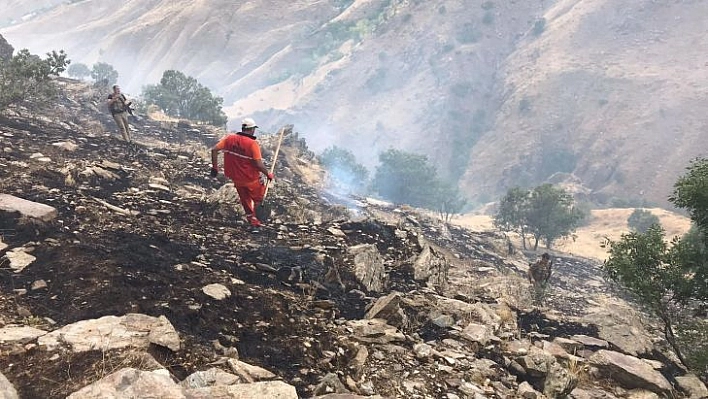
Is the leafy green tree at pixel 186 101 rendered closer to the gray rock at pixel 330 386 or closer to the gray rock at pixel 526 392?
the gray rock at pixel 330 386

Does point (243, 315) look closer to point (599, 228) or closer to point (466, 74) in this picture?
point (599, 228)

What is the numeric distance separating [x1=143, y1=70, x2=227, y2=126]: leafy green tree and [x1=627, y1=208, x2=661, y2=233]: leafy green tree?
1606 inches

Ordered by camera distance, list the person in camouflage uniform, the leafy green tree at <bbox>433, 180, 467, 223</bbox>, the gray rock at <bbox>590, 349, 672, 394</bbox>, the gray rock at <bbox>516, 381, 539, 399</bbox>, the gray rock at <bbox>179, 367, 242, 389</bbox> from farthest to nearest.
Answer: the leafy green tree at <bbox>433, 180, 467, 223</bbox>
the person in camouflage uniform
the gray rock at <bbox>590, 349, 672, 394</bbox>
the gray rock at <bbox>516, 381, 539, 399</bbox>
the gray rock at <bbox>179, 367, 242, 389</bbox>

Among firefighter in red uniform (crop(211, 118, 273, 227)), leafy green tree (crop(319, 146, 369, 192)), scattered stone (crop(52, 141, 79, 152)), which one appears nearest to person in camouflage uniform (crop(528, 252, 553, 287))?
firefighter in red uniform (crop(211, 118, 273, 227))

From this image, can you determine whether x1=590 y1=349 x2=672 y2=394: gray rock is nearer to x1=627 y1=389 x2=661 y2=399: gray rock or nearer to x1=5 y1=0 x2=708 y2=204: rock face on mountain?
x1=627 y1=389 x2=661 y2=399: gray rock

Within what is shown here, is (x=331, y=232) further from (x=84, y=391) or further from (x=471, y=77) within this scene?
(x=471, y=77)

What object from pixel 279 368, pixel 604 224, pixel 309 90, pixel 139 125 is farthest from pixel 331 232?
pixel 309 90

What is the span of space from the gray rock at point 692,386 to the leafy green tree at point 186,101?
102 ft

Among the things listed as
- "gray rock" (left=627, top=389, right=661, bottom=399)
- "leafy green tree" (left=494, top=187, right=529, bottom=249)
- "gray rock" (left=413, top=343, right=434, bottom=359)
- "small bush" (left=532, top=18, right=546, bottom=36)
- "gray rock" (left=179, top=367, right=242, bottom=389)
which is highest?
"small bush" (left=532, top=18, right=546, bottom=36)

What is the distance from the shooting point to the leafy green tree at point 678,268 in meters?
6.16

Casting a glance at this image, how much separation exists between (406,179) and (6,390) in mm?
50254

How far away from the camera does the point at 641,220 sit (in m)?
41.2

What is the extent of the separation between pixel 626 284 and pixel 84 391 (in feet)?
25.1

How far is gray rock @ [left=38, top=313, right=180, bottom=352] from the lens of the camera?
3367 mm
